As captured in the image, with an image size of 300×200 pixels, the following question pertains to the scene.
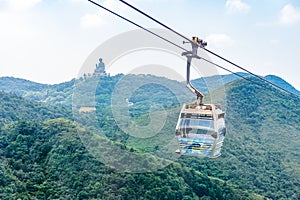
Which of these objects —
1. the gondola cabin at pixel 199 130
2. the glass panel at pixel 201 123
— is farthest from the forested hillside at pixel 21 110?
the glass panel at pixel 201 123

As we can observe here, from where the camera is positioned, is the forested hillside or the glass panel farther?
the forested hillside

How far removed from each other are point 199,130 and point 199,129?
0.02 metres

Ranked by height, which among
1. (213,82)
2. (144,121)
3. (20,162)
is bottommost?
(20,162)

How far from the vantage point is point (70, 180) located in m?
22.1

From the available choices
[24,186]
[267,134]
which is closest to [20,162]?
[24,186]

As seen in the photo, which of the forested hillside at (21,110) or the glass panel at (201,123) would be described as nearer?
the glass panel at (201,123)

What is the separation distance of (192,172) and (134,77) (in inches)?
915

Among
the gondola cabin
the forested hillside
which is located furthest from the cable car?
the forested hillside

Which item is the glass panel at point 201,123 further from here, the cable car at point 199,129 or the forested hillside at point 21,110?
the forested hillside at point 21,110

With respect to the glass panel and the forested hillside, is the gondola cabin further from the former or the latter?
the forested hillside

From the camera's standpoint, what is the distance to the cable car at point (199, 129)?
6.16 meters

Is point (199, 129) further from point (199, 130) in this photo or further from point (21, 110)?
point (21, 110)

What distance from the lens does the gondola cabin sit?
616 centimetres

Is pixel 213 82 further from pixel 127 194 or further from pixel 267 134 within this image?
pixel 127 194
